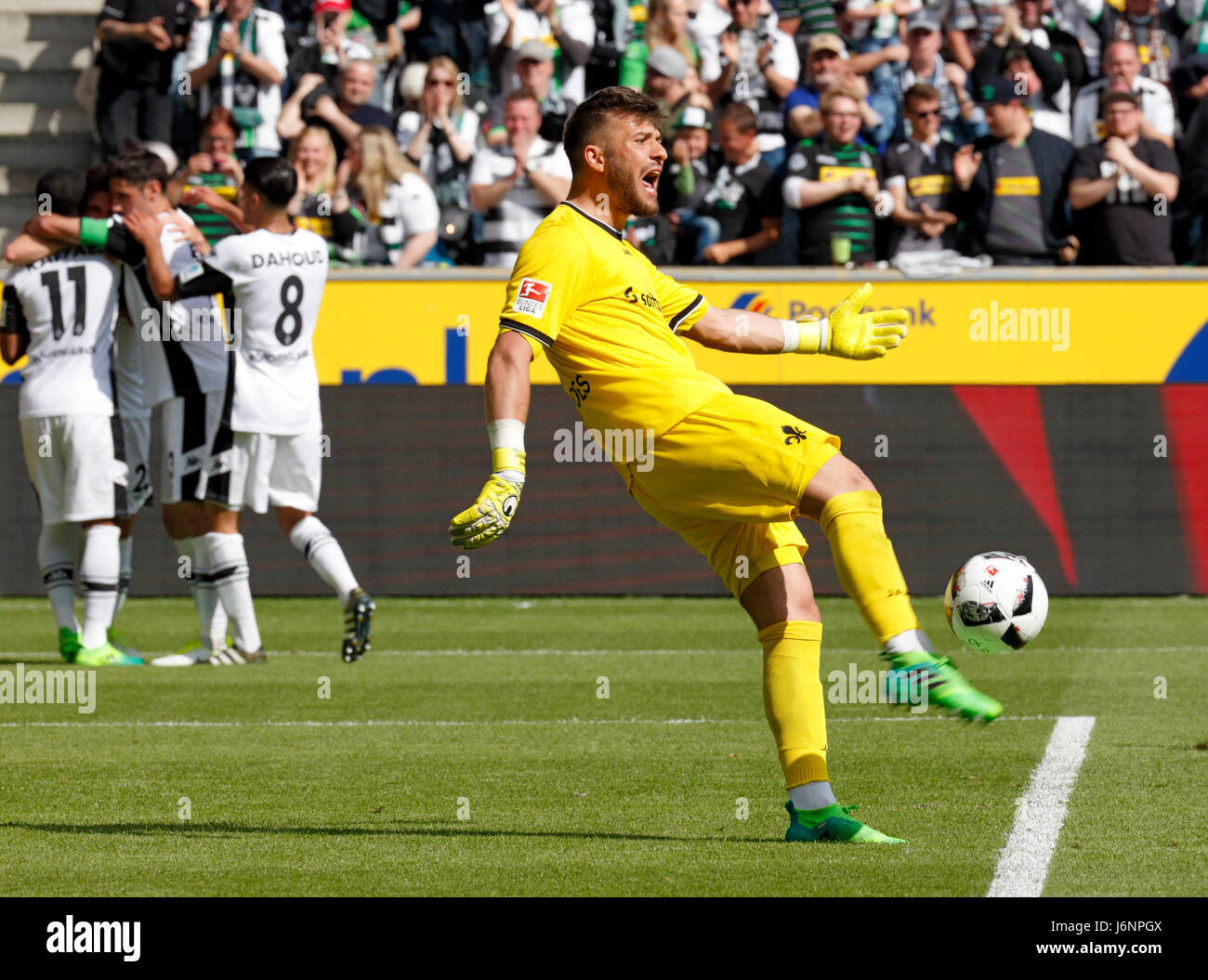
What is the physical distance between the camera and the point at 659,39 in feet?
54.3

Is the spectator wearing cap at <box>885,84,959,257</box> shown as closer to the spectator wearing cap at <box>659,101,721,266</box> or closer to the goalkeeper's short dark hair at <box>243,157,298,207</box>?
the spectator wearing cap at <box>659,101,721,266</box>

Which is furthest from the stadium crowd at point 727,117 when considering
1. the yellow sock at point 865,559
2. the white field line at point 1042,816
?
the yellow sock at point 865,559

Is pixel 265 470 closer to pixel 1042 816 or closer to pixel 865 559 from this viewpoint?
pixel 1042 816

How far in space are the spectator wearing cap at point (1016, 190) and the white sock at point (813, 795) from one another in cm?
991

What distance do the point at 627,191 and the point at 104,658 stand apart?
6133 millimetres

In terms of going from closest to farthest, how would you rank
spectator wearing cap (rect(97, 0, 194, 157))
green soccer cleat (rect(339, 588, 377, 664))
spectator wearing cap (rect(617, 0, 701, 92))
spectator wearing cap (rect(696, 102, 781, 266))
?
green soccer cleat (rect(339, 588, 377, 664))
spectator wearing cap (rect(696, 102, 781, 266))
spectator wearing cap (rect(617, 0, 701, 92))
spectator wearing cap (rect(97, 0, 194, 157))

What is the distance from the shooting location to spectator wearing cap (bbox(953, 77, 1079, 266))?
15.1m

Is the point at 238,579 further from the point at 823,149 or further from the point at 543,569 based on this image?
the point at 823,149

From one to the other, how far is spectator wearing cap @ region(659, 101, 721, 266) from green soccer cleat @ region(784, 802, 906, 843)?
989 centimetres

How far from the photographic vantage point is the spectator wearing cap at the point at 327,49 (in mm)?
16750

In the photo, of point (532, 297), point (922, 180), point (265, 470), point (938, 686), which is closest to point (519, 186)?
Answer: point (922, 180)

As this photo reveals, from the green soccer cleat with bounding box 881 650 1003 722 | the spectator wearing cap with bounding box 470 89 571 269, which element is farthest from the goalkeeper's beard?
the spectator wearing cap with bounding box 470 89 571 269

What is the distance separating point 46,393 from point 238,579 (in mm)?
1585

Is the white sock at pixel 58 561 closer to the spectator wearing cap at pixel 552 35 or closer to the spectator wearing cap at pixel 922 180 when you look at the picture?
the spectator wearing cap at pixel 552 35
